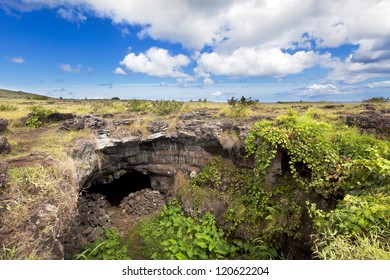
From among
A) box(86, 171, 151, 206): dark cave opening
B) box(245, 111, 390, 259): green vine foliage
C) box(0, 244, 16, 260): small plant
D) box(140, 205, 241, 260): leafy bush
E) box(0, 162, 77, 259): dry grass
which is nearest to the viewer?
box(245, 111, 390, 259): green vine foliage

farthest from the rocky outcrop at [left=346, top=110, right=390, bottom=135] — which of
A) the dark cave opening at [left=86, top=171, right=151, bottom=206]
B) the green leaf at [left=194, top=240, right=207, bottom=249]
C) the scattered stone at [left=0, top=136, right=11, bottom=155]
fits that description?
the scattered stone at [left=0, top=136, right=11, bottom=155]

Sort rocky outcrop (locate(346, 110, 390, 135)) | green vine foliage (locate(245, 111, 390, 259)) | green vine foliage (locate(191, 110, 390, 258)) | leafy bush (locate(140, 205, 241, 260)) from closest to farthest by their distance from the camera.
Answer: green vine foliage (locate(245, 111, 390, 259)), green vine foliage (locate(191, 110, 390, 258)), leafy bush (locate(140, 205, 241, 260)), rocky outcrop (locate(346, 110, 390, 135))

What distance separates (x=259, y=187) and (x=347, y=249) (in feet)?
17.7

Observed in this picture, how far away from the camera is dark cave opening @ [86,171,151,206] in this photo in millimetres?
13328

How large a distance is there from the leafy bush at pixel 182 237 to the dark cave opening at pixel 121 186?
3.34 meters

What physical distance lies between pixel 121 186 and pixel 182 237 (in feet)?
21.8

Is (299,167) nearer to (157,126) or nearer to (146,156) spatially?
(157,126)

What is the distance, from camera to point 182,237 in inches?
351

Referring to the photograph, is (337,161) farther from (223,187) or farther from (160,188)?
(160,188)

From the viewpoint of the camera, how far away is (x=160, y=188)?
1291 cm

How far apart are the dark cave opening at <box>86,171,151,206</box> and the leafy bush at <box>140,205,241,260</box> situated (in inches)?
132

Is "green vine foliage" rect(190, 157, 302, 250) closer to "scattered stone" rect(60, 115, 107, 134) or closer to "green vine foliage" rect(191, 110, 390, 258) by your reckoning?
"green vine foliage" rect(191, 110, 390, 258)

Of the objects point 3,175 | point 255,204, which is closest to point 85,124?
point 3,175

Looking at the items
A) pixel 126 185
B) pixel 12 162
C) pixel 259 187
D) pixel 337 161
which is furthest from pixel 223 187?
pixel 12 162
